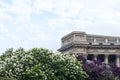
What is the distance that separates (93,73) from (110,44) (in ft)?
134

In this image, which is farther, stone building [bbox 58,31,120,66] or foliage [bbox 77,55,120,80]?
stone building [bbox 58,31,120,66]

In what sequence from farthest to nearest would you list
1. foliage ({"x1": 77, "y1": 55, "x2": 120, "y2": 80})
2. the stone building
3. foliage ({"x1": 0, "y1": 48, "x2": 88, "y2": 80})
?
the stone building < foliage ({"x1": 77, "y1": 55, "x2": 120, "y2": 80}) < foliage ({"x1": 0, "y1": 48, "x2": 88, "y2": 80})

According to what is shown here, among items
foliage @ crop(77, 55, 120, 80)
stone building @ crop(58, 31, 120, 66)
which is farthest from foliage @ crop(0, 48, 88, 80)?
stone building @ crop(58, 31, 120, 66)

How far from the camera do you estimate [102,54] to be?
439 ft

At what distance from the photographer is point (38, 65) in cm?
7256

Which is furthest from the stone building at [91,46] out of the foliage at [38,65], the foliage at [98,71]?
the foliage at [38,65]

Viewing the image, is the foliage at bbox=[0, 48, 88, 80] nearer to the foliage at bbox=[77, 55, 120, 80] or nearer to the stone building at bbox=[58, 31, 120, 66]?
the foliage at bbox=[77, 55, 120, 80]

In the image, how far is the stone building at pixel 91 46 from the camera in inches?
5118

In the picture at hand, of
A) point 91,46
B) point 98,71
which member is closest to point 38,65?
point 98,71

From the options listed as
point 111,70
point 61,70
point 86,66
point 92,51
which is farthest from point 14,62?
point 92,51

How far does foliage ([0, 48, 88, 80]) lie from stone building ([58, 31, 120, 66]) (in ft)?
161

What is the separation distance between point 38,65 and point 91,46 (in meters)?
60.9

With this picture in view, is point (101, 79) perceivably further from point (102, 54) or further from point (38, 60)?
point (102, 54)

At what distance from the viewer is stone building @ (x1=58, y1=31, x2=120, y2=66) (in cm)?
13000
